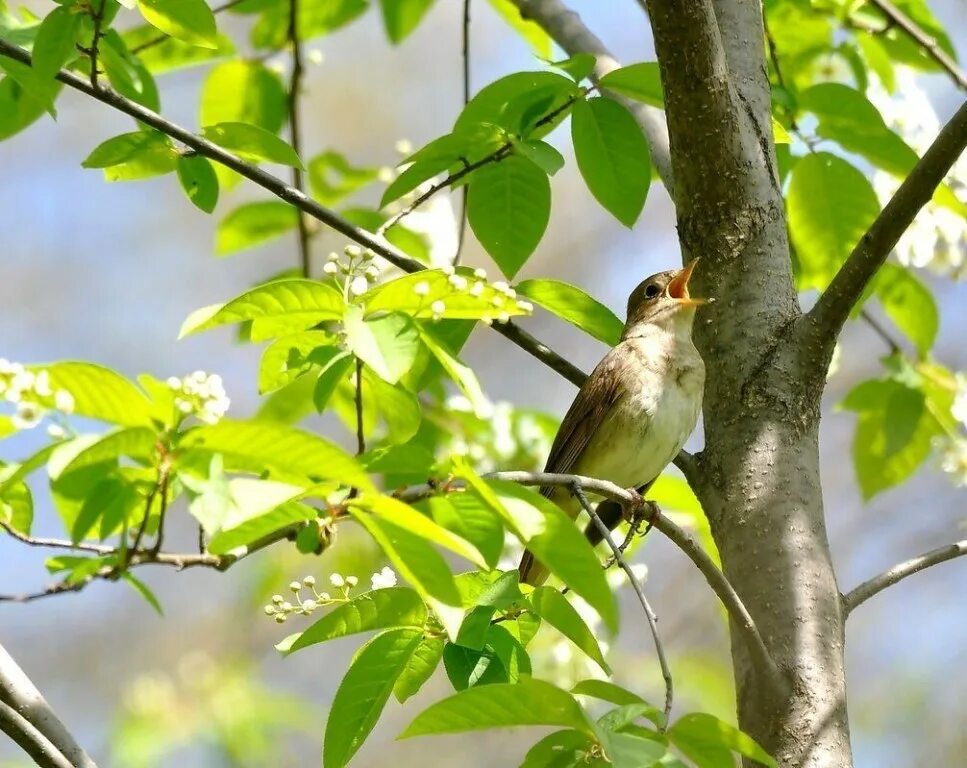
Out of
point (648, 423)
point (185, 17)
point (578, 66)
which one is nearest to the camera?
point (185, 17)

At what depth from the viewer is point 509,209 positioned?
268 cm

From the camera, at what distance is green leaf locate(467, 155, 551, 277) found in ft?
8.68

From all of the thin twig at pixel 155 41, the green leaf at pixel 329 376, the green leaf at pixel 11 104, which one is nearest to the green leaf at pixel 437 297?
the green leaf at pixel 329 376

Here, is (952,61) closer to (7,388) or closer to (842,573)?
(7,388)

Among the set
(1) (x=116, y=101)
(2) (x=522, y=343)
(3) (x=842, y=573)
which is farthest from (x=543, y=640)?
(3) (x=842, y=573)

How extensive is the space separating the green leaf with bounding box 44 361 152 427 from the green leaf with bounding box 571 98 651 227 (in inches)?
58.5

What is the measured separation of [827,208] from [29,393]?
2347mm

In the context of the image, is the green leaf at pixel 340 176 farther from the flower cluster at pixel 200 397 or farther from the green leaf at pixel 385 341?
the flower cluster at pixel 200 397

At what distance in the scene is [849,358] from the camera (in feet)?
33.3

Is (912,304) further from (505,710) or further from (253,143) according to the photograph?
(505,710)

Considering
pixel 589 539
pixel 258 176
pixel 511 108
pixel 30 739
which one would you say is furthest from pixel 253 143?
pixel 589 539

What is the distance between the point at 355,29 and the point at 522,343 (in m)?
9.83

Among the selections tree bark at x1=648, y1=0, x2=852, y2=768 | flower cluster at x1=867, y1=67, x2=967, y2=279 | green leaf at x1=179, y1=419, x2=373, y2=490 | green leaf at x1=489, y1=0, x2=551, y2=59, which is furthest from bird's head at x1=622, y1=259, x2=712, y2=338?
green leaf at x1=179, y1=419, x2=373, y2=490

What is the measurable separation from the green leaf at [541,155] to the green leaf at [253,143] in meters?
0.46
